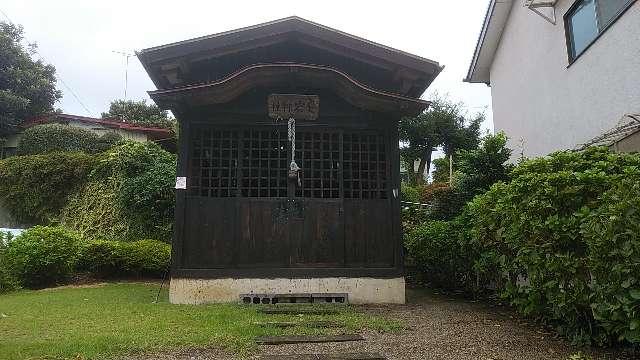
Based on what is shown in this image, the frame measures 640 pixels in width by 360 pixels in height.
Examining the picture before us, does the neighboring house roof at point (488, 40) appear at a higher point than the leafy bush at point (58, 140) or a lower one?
higher

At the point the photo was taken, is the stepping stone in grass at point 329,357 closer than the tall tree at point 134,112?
Yes

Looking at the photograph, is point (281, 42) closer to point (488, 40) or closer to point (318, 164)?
point (318, 164)

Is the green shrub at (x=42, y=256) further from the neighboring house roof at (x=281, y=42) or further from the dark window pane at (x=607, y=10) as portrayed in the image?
the dark window pane at (x=607, y=10)

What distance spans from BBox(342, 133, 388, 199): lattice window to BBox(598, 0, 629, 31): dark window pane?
4.26m

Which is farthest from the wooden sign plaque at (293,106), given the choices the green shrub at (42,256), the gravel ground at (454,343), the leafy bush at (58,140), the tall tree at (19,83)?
the tall tree at (19,83)

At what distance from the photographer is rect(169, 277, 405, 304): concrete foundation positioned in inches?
318

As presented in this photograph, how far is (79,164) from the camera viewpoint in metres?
17.1

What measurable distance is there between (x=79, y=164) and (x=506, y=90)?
14.7m

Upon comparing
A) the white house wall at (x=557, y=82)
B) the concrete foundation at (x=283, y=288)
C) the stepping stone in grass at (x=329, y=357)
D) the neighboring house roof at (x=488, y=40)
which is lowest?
the stepping stone in grass at (x=329, y=357)

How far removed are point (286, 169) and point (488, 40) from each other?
872 cm

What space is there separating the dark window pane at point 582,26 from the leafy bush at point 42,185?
1556cm

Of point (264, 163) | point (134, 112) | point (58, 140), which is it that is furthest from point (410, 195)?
point (134, 112)

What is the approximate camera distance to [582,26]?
356 inches

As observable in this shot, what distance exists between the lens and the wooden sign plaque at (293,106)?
28.3 feet
